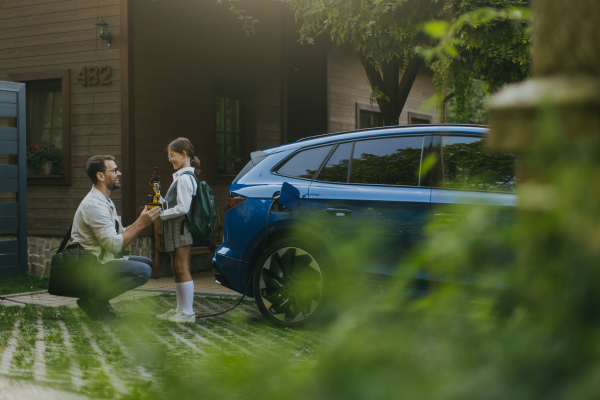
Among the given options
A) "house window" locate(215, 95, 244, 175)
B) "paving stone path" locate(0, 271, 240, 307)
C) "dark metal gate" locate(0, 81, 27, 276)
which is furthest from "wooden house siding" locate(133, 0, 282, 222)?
"dark metal gate" locate(0, 81, 27, 276)

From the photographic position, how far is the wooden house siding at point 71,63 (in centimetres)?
980

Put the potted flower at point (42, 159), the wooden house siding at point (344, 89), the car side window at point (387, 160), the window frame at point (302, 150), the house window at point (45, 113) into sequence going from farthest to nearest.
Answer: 1. the wooden house siding at point (344, 89)
2. the house window at point (45, 113)
3. the potted flower at point (42, 159)
4. the window frame at point (302, 150)
5. the car side window at point (387, 160)

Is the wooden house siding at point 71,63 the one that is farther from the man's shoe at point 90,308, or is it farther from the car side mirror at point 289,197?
the car side mirror at point 289,197

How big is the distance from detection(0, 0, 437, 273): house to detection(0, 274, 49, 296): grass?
1.81 feet

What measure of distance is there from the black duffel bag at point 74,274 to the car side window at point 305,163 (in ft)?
6.73

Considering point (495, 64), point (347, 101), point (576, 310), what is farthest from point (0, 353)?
point (347, 101)

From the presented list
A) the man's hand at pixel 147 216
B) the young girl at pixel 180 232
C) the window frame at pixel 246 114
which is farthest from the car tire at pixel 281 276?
the window frame at pixel 246 114

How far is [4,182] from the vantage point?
322 inches

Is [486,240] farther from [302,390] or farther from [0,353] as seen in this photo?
[0,353]

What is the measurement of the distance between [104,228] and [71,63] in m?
5.42

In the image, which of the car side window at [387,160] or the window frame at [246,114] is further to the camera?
the window frame at [246,114]

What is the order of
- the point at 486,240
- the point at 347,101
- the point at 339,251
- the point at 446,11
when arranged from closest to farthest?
the point at 486,240
the point at 339,251
the point at 446,11
the point at 347,101

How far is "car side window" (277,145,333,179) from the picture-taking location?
5691 mm

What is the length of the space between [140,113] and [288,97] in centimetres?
453
